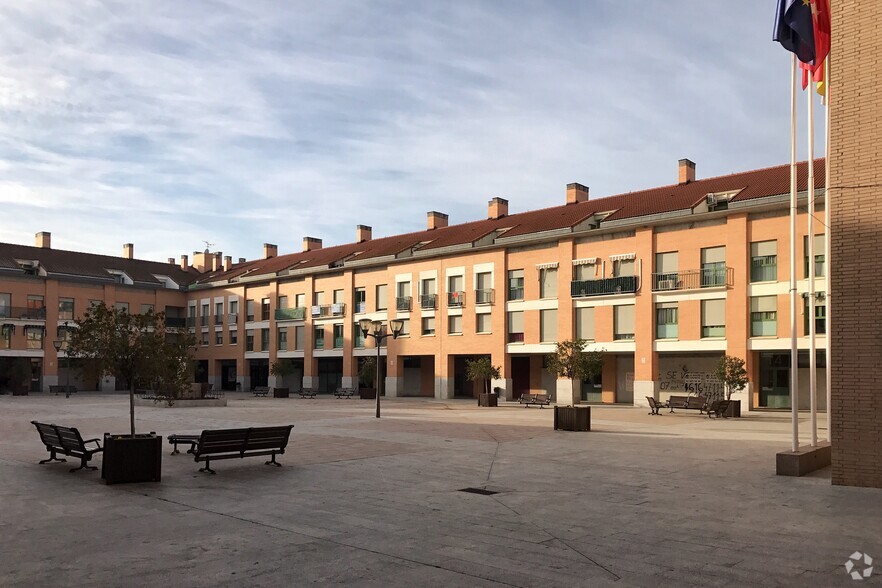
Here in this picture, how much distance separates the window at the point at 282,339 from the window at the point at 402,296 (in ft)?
40.1

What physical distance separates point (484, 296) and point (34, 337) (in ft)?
117

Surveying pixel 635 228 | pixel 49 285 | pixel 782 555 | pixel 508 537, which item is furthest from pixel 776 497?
pixel 49 285

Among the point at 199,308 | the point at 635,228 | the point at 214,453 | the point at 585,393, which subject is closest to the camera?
the point at 214,453

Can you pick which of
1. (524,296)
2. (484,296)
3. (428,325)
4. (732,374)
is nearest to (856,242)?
(732,374)

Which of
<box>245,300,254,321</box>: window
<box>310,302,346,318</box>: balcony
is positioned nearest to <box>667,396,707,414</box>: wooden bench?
<box>310,302,346,318</box>: balcony

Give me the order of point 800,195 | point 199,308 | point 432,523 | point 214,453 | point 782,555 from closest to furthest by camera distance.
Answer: point 782,555 < point 432,523 < point 214,453 < point 800,195 < point 199,308

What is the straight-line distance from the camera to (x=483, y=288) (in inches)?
1868

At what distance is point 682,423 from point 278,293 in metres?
41.2

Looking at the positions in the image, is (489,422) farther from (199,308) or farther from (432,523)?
(199,308)

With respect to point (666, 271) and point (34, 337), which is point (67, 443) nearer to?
point (666, 271)

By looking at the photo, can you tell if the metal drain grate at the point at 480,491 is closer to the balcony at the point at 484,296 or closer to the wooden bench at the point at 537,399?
the wooden bench at the point at 537,399

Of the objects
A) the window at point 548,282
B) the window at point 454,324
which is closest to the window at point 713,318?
the window at point 548,282

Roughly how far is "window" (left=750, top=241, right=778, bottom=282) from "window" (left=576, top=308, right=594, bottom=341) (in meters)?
9.01

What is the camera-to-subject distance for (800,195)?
33.6 m
